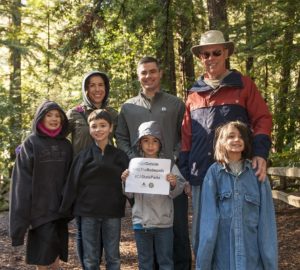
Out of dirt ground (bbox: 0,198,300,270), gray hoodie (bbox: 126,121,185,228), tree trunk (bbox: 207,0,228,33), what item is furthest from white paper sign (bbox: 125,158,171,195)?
tree trunk (bbox: 207,0,228,33)

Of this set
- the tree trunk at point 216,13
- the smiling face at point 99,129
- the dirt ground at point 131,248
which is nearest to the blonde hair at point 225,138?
the smiling face at point 99,129

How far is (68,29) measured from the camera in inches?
276

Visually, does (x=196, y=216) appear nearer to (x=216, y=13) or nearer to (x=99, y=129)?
(x=99, y=129)

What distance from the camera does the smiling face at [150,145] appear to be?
163 inches

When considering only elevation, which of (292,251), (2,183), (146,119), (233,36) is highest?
(233,36)

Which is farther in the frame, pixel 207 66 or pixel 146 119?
pixel 146 119

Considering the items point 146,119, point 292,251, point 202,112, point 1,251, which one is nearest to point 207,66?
point 202,112

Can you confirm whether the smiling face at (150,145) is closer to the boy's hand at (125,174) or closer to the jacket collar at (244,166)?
the boy's hand at (125,174)

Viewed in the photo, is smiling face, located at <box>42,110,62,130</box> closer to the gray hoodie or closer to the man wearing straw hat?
the gray hoodie

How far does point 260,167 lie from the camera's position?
3.50 meters

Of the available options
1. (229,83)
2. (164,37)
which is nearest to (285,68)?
(164,37)

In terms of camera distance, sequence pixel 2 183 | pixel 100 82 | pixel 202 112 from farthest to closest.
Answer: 1. pixel 2 183
2. pixel 100 82
3. pixel 202 112

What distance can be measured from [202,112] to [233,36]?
12.8 ft

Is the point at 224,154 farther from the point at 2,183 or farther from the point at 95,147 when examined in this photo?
the point at 2,183
